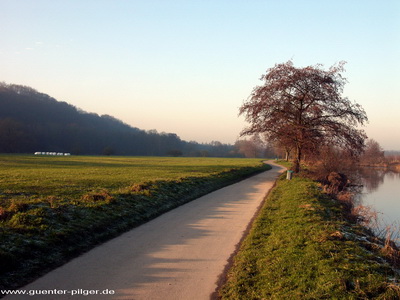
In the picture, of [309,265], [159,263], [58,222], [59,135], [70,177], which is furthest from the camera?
[59,135]

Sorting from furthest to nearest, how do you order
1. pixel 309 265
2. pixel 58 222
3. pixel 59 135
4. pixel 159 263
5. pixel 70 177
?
pixel 59 135
pixel 70 177
pixel 58 222
pixel 159 263
pixel 309 265

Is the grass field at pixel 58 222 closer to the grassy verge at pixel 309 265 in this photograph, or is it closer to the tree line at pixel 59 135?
the grassy verge at pixel 309 265

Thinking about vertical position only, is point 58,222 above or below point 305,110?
below

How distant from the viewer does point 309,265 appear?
251 inches

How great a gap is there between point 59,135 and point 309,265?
133 m

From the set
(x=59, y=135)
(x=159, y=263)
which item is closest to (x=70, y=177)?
(x=159, y=263)

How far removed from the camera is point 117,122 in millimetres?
197625

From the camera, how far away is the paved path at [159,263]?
5.49 m

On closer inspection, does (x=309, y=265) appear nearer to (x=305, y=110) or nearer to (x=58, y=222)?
(x=58, y=222)

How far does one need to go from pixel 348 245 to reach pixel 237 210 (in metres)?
5.71

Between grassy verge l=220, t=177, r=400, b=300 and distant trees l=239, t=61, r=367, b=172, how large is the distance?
16373mm

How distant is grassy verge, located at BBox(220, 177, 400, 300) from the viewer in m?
5.30

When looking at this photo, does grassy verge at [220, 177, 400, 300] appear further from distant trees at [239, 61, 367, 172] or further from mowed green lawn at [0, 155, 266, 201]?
distant trees at [239, 61, 367, 172]

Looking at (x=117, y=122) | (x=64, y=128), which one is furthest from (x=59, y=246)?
(x=117, y=122)
